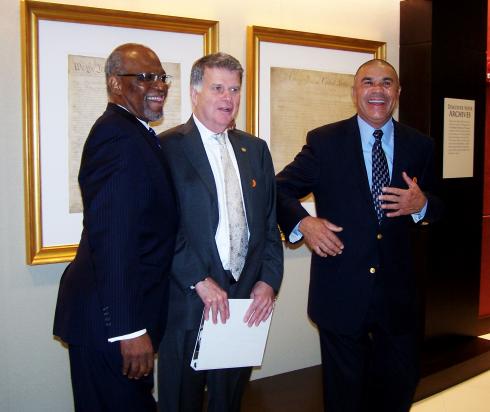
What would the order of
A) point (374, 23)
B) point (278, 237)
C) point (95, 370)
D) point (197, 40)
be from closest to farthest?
point (95, 370) < point (278, 237) < point (197, 40) < point (374, 23)

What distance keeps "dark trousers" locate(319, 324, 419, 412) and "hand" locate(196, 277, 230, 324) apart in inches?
22.4

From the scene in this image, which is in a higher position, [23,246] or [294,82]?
[294,82]

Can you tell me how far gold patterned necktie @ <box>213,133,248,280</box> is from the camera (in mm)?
1887

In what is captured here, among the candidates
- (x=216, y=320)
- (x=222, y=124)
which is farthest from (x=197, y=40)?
(x=216, y=320)

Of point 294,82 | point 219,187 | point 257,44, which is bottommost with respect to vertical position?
point 219,187

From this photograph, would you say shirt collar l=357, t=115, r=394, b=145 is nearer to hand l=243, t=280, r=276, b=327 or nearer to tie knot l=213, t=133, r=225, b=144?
tie knot l=213, t=133, r=225, b=144

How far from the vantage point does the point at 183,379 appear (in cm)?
189

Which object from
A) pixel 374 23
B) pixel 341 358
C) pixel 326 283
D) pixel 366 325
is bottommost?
pixel 341 358

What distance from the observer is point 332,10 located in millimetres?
3229

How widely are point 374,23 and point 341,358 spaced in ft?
7.33

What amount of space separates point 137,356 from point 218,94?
899 mm

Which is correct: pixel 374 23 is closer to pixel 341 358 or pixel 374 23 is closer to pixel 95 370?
pixel 341 358

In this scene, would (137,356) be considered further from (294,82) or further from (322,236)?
(294,82)

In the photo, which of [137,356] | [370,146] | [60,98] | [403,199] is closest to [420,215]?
[403,199]
